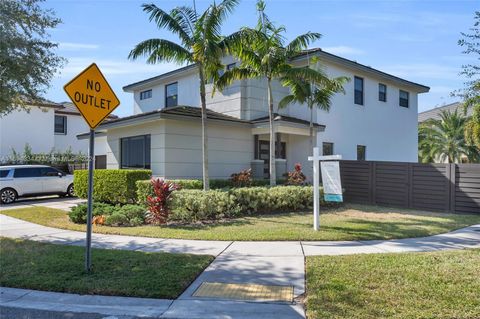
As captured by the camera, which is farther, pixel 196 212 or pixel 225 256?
pixel 196 212

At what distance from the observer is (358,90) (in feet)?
69.6

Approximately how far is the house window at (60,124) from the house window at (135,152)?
17.4 meters

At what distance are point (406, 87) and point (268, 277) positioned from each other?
2160cm

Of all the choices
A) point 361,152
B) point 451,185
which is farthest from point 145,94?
point 451,185

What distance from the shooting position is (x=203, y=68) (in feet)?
42.7

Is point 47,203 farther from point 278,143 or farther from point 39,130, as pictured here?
point 39,130

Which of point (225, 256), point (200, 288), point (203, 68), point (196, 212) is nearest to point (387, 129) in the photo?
point (203, 68)

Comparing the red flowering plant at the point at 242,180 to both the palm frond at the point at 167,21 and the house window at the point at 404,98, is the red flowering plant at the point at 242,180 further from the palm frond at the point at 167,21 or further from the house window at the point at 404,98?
the house window at the point at 404,98

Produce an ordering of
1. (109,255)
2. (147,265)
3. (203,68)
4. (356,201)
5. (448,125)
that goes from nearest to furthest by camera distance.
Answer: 1. (147,265)
2. (109,255)
3. (203,68)
4. (356,201)
5. (448,125)

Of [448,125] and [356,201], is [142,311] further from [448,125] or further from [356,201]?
[448,125]

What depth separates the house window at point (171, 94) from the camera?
76.1ft

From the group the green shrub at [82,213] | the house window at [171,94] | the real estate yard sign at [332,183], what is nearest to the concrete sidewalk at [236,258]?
the green shrub at [82,213]

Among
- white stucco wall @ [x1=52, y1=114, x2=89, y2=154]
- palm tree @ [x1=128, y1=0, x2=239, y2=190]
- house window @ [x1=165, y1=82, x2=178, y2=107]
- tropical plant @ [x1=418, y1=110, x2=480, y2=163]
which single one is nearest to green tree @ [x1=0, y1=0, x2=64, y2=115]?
palm tree @ [x1=128, y1=0, x2=239, y2=190]

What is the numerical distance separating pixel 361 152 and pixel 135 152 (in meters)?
11.9
